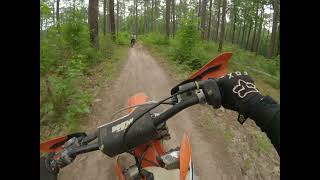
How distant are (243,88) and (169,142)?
13.2 ft

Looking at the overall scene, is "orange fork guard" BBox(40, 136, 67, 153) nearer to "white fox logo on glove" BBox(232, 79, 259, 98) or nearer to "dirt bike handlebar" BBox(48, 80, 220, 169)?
"dirt bike handlebar" BBox(48, 80, 220, 169)

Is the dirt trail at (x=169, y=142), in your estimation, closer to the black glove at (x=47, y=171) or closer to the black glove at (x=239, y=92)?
the black glove at (x=47, y=171)

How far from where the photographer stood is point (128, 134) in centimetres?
181

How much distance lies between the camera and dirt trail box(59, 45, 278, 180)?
438 cm

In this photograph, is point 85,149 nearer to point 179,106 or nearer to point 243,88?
point 179,106

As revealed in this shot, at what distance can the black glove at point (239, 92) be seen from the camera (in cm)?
160

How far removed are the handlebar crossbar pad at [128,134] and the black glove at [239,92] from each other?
0.49m

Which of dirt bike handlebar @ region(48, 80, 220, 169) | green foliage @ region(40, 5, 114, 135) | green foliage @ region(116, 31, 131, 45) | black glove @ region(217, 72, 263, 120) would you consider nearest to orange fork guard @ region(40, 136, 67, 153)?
dirt bike handlebar @ region(48, 80, 220, 169)


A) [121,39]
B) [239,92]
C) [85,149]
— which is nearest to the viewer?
[239,92]

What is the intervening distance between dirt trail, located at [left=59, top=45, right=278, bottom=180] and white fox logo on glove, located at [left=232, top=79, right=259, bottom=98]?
10.2 feet

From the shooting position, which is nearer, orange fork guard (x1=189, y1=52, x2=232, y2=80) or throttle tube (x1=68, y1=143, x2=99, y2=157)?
orange fork guard (x1=189, y1=52, x2=232, y2=80)

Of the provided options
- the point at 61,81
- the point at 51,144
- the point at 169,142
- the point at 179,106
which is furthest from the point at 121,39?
the point at 179,106

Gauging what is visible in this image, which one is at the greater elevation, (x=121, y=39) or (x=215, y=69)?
(x=121, y=39)
